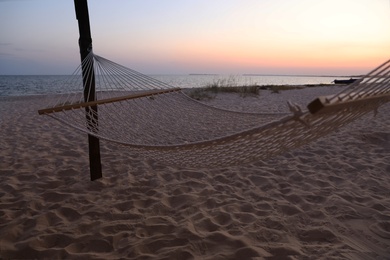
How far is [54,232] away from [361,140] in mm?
3046

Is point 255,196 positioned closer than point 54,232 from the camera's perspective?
No

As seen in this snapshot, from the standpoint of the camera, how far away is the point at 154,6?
6562mm

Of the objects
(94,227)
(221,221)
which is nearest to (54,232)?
(94,227)

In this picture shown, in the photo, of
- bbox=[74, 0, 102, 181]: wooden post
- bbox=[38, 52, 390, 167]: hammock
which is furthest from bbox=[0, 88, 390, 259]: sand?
bbox=[74, 0, 102, 181]: wooden post

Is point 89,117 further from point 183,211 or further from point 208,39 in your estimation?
point 208,39

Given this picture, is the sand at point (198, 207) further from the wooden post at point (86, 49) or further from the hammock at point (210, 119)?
the wooden post at point (86, 49)

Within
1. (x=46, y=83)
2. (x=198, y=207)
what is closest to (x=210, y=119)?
(x=198, y=207)

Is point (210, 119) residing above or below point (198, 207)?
above

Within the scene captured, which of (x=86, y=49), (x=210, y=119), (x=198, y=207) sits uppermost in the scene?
(x=86, y=49)

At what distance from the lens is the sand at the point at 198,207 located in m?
1.39

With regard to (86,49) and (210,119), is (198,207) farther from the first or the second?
(86,49)

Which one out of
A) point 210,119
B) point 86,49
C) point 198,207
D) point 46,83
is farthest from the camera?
point 46,83

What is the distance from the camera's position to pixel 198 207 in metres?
1.81

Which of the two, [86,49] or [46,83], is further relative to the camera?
[46,83]
